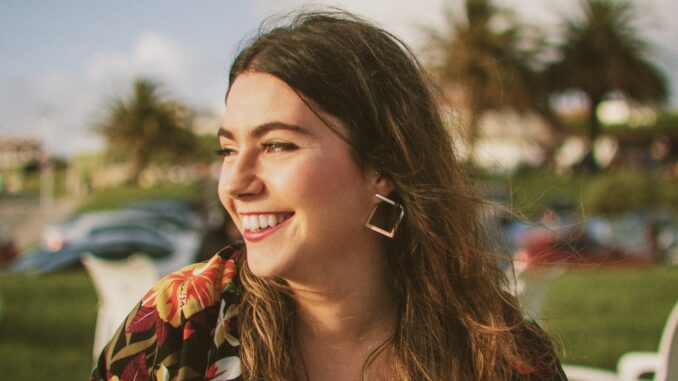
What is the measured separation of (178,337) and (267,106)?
616 mm

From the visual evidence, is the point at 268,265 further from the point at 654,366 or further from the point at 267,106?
the point at 654,366

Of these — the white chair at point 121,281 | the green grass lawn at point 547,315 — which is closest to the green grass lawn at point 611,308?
the green grass lawn at point 547,315

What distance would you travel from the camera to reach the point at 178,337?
1.75 metres

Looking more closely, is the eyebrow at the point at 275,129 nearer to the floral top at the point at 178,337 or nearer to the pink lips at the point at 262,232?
the pink lips at the point at 262,232

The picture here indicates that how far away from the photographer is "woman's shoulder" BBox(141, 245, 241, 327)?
177 cm

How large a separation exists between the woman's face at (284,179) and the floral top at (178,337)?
16 centimetres

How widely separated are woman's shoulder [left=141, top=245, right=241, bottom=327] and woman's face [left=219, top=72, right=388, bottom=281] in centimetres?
14

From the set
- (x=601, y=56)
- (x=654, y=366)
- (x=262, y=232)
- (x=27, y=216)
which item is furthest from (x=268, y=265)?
(x=27, y=216)

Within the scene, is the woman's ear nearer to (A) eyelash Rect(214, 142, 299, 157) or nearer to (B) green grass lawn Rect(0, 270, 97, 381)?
(A) eyelash Rect(214, 142, 299, 157)

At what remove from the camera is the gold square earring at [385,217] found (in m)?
1.99

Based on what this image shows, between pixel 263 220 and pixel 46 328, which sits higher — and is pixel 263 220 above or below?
above

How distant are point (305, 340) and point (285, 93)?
2.32ft

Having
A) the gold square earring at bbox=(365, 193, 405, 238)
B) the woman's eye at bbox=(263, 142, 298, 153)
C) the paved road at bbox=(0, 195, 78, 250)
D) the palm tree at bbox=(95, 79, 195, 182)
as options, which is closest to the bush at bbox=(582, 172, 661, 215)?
the gold square earring at bbox=(365, 193, 405, 238)

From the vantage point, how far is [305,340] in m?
2.02
